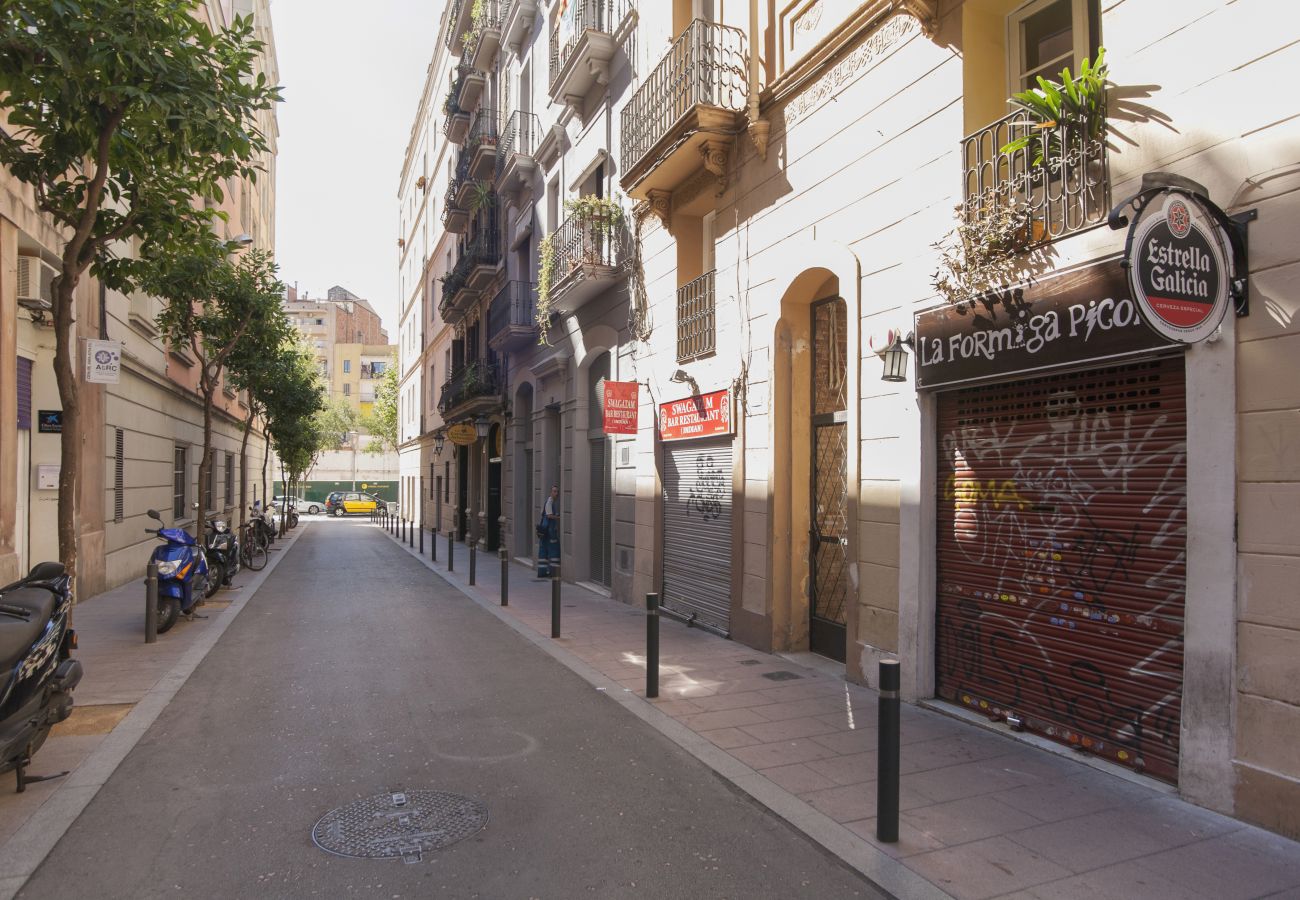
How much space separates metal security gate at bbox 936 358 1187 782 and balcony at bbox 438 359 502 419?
16516 mm

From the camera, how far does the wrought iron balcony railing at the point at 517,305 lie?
18.8 m

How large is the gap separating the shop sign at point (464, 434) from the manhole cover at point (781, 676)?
1590 cm

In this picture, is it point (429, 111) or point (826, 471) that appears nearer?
point (826, 471)

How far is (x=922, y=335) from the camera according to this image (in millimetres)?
6668

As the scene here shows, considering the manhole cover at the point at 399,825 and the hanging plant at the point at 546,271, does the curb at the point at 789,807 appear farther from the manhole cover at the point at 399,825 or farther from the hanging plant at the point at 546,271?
the hanging plant at the point at 546,271

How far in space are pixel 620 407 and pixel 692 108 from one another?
177 inches

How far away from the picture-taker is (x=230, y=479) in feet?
92.6

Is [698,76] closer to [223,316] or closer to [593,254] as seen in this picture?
[593,254]

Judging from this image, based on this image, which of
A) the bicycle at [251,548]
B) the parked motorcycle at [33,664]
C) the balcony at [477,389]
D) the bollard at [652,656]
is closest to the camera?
the parked motorcycle at [33,664]

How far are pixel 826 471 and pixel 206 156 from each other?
6515mm

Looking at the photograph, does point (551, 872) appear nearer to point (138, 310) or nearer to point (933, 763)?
point (933, 763)

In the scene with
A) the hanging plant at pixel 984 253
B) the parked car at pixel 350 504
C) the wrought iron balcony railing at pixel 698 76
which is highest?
the wrought iron balcony railing at pixel 698 76

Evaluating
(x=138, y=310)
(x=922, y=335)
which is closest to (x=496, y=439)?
(x=138, y=310)

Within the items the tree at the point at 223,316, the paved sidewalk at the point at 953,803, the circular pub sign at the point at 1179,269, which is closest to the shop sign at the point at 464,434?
the tree at the point at 223,316
